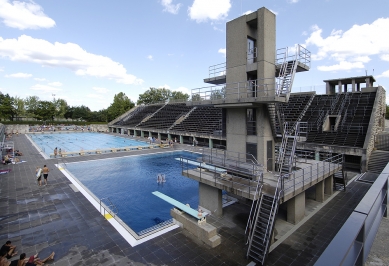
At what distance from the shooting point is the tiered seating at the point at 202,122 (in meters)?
30.3

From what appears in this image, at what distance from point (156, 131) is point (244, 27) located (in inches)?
1188

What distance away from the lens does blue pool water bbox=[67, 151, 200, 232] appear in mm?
10945

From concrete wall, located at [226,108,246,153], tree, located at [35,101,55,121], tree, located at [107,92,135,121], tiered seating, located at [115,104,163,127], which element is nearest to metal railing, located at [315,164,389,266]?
concrete wall, located at [226,108,246,153]

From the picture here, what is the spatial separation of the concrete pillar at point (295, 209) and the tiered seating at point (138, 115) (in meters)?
41.7

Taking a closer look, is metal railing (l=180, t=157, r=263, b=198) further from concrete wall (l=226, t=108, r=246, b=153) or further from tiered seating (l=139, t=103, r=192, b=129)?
tiered seating (l=139, t=103, r=192, b=129)

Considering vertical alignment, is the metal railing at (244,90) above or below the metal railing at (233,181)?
above

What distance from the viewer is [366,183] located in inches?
534

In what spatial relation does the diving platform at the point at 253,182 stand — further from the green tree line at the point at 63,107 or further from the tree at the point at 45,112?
the tree at the point at 45,112

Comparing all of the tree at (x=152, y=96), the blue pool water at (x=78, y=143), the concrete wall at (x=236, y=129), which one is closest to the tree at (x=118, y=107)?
the tree at (x=152, y=96)

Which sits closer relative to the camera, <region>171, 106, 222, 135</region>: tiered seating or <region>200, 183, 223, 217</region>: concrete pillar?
<region>200, 183, 223, 217</region>: concrete pillar

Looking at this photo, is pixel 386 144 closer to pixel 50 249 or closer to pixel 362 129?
pixel 362 129

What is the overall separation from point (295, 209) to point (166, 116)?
3656 cm

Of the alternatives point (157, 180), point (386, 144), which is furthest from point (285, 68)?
point (386, 144)

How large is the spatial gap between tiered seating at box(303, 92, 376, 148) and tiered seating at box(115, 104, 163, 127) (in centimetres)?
3468
